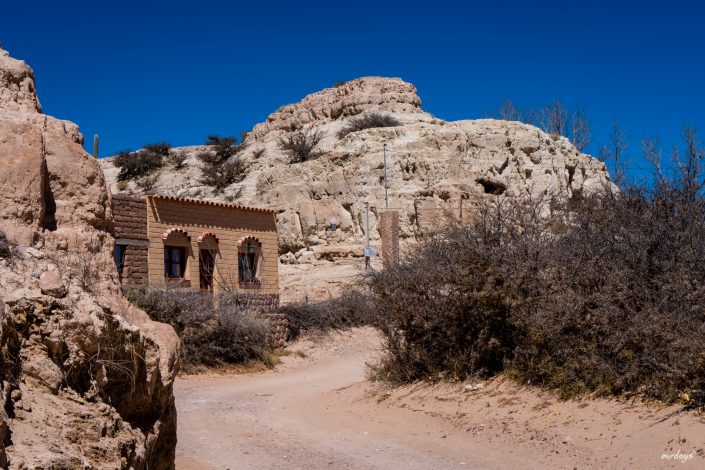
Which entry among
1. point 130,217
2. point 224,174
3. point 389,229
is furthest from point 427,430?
point 224,174

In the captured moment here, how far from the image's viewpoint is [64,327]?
361cm

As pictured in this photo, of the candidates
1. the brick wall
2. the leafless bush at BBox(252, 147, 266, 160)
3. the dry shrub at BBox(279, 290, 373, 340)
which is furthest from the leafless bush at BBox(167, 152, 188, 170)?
the dry shrub at BBox(279, 290, 373, 340)

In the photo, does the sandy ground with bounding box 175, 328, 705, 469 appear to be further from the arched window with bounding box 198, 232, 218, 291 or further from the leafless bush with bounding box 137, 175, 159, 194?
the leafless bush with bounding box 137, 175, 159, 194

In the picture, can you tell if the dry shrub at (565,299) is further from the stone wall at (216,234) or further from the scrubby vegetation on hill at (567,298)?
the stone wall at (216,234)

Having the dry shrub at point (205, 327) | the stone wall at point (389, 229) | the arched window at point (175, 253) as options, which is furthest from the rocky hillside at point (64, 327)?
the stone wall at point (389, 229)

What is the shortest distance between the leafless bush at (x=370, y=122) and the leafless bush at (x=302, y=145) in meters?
1.55

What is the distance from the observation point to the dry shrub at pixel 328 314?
2244 cm

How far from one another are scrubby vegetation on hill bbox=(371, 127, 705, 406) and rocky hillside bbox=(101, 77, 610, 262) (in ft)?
61.5

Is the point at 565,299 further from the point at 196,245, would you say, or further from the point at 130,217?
the point at 196,245

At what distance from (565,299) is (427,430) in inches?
109

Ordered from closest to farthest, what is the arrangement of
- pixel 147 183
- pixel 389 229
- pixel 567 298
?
pixel 567 298, pixel 389 229, pixel 147 183

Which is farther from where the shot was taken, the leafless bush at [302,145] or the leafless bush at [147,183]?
the leafless bush at [147,183]

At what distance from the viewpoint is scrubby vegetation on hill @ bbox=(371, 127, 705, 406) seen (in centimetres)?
934

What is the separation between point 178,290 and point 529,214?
393 inches
